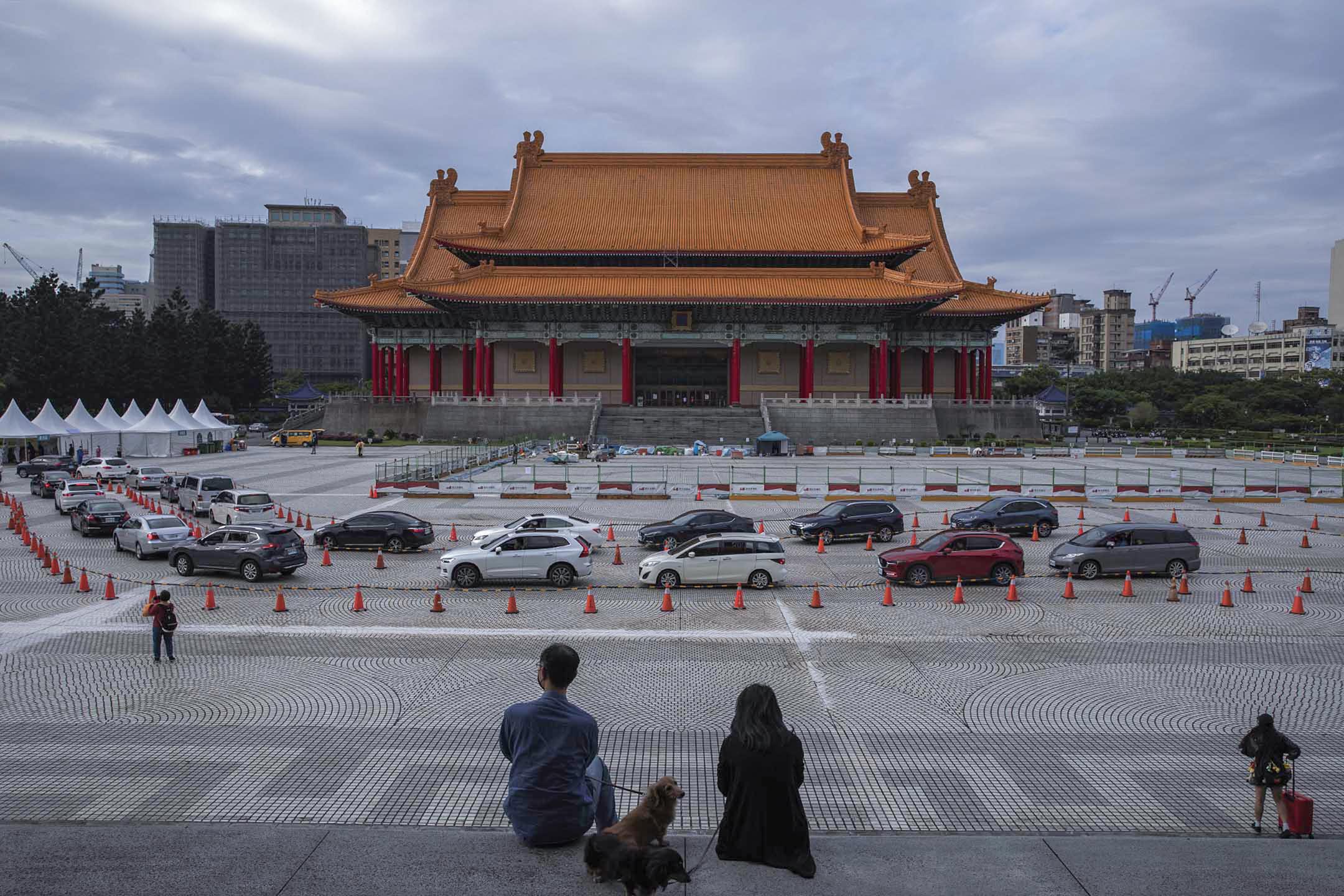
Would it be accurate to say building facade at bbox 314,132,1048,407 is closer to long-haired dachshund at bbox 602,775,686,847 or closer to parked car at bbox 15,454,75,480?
parked car at bbox 15,454,75,480

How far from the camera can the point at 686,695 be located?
12445mm

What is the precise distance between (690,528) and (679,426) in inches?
1606

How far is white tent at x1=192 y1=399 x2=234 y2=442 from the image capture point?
6067 centimetres

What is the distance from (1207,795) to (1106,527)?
13.2 metres

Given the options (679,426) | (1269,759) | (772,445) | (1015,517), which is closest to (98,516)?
(1015,517)

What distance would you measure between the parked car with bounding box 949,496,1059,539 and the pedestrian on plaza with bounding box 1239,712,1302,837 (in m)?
19.4

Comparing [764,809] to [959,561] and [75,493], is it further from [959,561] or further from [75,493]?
[75,493]

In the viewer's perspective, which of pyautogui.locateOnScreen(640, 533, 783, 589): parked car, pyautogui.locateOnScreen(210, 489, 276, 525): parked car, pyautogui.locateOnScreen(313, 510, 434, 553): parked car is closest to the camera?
pyautogui.locateOnScreen(640, 533, 783, 589): parked car

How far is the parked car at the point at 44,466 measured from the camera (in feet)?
147

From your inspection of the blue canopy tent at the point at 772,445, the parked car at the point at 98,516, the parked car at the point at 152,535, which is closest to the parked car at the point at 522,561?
the parked car at the point at 152,535

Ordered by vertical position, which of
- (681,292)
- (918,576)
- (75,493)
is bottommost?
(918,576)

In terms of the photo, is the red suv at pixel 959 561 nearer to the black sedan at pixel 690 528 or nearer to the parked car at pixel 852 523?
the black sedan at pixel 690 528

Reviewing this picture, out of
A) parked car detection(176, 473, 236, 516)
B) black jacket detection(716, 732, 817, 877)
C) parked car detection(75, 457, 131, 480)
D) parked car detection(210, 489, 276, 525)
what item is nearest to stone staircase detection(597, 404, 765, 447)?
parked car detection(75, 457, 131, 480)

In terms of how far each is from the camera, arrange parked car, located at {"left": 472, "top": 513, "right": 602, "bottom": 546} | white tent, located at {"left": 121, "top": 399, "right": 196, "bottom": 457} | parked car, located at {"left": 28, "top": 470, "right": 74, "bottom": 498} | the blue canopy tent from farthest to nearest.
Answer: the blue canopy tent, white tent, located at {"left": 121, "top": 399, "right": 196, "bottom": 457}, parked car, located at {"left": 28, "top": 470, "right": 74, "bottom": 498}, parked car, located at {"left": 472, "top": 513, "right": 602, "bottom": 546}
